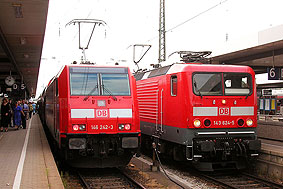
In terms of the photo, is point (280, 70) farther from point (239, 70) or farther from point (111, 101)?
point (111, 101)

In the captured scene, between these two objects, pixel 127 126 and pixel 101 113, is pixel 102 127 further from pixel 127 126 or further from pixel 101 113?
pixel 127 126

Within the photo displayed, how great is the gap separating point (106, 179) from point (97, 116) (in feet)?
5.26

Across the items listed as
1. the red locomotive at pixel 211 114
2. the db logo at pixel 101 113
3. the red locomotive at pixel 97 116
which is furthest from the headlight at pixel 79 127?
the red locomotive at pixel 211 114

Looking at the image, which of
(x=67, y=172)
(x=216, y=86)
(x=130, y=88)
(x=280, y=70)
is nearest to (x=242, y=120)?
(x=216, y=86)

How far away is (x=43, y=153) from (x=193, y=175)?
4.38 meters

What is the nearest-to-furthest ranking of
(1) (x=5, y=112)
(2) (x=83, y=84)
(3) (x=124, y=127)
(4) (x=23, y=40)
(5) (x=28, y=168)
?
(5) (x=28, y=168) → (3) (x=124, y=127) → (2) (x=83, y=84) → (4) (x=23, y=40) → (1) (x=5, y=112)

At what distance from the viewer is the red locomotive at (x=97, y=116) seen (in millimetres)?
9609

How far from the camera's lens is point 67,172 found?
10492 mm

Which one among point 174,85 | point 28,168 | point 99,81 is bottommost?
point 28,168

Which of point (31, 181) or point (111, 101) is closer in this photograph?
point (31, 181)

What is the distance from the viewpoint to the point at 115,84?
1046 centimetres

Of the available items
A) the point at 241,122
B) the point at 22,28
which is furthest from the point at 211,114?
the point at 22,28

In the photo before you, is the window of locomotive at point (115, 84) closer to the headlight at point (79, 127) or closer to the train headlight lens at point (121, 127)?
the train headlight lens at point (121, 127)

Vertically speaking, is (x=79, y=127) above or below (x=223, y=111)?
below
